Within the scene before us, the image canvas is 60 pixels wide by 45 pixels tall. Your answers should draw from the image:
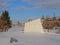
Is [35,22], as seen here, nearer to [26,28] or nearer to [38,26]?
[38,26]

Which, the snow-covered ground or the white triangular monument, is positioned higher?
the white triangular monument

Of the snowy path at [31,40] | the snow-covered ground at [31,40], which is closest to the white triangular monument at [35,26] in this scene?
the snow-covered ground at [31,40]

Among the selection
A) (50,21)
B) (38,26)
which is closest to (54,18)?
(50,21)

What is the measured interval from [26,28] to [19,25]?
2427mm

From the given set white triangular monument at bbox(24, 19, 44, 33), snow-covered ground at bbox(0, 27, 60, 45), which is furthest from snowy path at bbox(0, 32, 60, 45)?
white triangular monument at bbox(24, 19, 44, 33)

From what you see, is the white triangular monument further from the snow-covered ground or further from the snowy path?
the snowy path

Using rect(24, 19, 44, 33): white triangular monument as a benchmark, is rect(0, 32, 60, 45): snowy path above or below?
below

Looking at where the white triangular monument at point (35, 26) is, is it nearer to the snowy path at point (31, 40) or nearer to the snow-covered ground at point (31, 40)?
the snow-covered ground at point (31, 40)

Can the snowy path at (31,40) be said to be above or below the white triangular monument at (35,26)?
below

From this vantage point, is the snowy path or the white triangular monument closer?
the snowy path

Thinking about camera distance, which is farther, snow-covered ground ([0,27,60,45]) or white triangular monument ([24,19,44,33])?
white triangular monument ([24,19,44,33])

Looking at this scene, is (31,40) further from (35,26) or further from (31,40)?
(35,26)

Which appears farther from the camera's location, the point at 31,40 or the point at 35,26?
the point at 35,26

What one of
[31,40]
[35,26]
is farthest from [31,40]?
[35,26]
